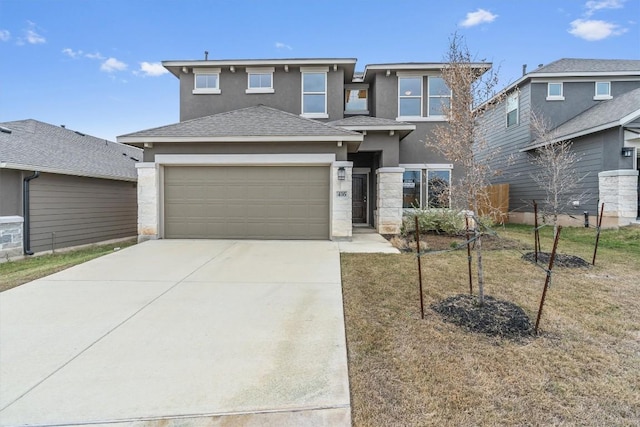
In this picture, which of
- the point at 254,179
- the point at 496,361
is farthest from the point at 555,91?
the point at 496,361

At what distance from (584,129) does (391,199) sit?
7927 mm

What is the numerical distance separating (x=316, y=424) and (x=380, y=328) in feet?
5.43

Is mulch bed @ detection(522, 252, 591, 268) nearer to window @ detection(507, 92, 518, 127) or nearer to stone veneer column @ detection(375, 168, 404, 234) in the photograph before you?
stone veneer column @ detection(375, 168, 404, 234)

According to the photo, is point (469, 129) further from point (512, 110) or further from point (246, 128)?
point (512, 110)

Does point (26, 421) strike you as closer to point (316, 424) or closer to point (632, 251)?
point (316, 424)

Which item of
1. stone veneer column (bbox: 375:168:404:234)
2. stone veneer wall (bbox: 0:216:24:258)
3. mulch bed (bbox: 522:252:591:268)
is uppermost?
stone veneer column (bbox: 375:168:404:234)

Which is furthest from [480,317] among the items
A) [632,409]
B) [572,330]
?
[632,409]

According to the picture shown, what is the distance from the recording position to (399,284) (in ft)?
18.1

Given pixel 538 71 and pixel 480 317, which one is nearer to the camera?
pixel 480 317

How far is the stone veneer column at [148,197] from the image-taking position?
9.88 metres

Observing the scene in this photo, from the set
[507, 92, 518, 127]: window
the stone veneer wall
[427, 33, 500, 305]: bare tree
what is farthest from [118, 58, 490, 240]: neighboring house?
[507, 92, 518, 127]: window

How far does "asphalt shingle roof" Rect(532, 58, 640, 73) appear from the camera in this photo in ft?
48.0

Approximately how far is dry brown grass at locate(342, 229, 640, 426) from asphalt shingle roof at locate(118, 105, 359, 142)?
5595 millimetres

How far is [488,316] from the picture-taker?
156 inches
